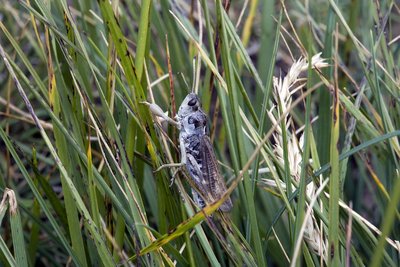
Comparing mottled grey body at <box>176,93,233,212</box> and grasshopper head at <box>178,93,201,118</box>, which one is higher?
grasshopper head at <box>178,93,201,118</box>

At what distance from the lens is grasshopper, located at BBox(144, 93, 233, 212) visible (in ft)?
5.23

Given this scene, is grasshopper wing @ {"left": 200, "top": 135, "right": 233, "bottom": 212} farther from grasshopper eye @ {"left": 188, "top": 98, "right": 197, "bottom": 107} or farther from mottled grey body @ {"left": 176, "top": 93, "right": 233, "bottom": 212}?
grasshopper eye @ {"left": 188, "top": 98, "right": 197, "bottom": 107}

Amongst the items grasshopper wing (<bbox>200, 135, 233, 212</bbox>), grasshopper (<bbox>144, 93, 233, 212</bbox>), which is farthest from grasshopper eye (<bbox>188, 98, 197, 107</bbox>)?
grasshopper wing (<bbox>200, 135, 233, 212</bbox>)

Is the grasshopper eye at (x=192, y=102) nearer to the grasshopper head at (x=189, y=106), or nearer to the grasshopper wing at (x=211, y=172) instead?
the grasshopper head at (x=189, y=106)

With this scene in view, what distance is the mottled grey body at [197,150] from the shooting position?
1.60 m

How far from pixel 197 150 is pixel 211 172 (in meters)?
0.07

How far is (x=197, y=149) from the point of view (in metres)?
1.66

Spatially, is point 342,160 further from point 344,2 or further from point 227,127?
point 344,2

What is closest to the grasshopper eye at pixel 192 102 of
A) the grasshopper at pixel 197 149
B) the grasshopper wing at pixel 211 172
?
the grasshopper at pixel 197 149

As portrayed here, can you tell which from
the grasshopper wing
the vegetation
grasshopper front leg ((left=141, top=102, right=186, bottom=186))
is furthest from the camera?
the grasshopper wing

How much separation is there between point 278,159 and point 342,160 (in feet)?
0.47

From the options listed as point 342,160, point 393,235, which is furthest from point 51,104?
point 393,235

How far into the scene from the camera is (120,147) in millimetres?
1334

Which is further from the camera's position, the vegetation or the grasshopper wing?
the grasshopper wing
